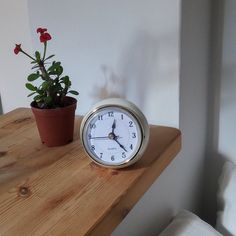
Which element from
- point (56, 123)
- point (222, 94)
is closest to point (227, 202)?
point (222, 94)

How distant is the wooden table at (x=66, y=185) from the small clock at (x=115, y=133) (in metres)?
0.03

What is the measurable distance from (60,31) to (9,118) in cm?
30

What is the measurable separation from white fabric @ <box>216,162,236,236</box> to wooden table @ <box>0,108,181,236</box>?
1.02 ft

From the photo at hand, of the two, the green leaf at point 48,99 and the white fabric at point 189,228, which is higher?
the green leaf at point 48,99

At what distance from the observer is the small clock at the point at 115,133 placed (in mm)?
715

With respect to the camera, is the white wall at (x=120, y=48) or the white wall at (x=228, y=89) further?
the white wall at (x=228, y=89)

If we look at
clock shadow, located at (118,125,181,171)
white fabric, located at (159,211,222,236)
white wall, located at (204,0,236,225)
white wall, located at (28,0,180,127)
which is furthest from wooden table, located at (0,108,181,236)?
white wall, located at (204,0,236,225)

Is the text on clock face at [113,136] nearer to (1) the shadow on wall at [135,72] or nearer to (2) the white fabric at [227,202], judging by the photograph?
(1) the shadow on wall at [135,72]

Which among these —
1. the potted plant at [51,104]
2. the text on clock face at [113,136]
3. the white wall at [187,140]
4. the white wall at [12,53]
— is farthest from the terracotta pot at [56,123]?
the white wall at [12,53]

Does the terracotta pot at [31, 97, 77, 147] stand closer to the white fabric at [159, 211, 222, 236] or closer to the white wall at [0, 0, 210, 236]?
the white wall at [0, 0, 210, 236]

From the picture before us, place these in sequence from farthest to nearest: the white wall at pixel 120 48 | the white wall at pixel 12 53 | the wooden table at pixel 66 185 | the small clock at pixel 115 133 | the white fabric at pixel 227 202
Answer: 1. the white wall at pixel 12 53
2. the white fabric at pixel 227 202
3. the white wall at pixel 120 48
4. the small clock at pixel 115 133
5. the wooden table at pixel 66 185

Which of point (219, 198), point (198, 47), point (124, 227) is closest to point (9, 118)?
point (124, 227)

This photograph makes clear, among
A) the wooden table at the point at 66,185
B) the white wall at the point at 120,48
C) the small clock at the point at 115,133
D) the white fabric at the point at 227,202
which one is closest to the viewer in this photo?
the wooden table at the point at 66,185

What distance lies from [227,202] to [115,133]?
1.80 feet
